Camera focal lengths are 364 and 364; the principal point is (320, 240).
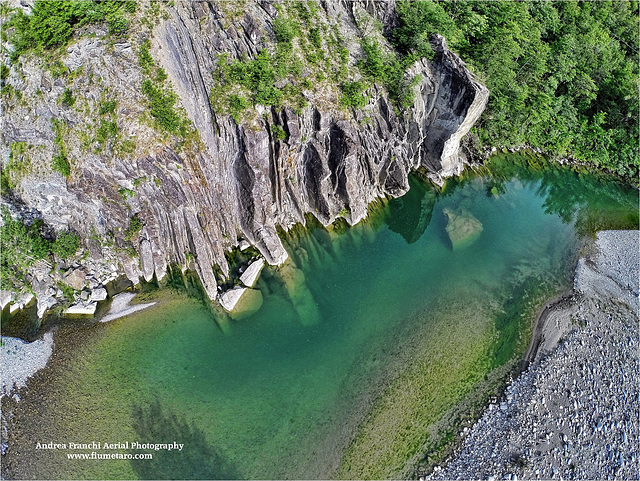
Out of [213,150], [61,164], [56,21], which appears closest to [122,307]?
[61,164]

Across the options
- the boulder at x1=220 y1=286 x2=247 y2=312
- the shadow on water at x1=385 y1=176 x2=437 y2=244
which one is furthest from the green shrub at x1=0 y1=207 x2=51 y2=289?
the shadow on water at x1=385 y1=176 x2=437 y2=244

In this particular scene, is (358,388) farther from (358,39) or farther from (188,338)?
(358,39)

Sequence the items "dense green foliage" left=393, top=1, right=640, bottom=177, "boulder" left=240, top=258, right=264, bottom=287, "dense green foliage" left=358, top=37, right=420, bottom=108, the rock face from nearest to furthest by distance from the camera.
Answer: the rock face, "boulder" left=240, top=258, right=264, bottom=287, "dense green foliage" left=358, top=37, right=420, bottom=108, "dense green foliage" left=393, top=1, right=640, bottom=177

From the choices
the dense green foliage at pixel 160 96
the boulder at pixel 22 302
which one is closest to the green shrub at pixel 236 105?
the dense green foliage at pixel 160 96

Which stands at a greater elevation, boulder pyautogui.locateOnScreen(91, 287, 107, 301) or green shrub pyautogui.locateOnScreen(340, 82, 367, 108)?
green shrub pyautogui.locateOnScreen(340, 82, 367, 108)

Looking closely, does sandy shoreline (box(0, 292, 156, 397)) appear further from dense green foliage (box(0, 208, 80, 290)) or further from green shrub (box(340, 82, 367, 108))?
green shrub (box(340, 82, 367, 108))

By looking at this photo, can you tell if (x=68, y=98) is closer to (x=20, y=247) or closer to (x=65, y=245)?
(x=65, y=245)

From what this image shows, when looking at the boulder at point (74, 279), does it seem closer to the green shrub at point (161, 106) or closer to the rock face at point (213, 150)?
the rock face at point (213, 150)
